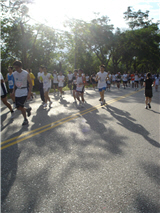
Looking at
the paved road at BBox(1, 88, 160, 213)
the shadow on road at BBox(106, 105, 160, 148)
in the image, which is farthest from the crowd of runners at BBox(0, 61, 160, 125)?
the shadow on road at BBox(106, 105, 160, 148)

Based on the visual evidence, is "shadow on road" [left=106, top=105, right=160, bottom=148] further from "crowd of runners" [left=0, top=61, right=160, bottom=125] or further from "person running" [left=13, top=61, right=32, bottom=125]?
"person running" [left=13, top=61, right=32, bottom=125]

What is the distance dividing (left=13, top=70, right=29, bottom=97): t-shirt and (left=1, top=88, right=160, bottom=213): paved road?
1.14 metres

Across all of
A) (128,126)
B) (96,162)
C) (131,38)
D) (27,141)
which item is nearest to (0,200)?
(96,162)

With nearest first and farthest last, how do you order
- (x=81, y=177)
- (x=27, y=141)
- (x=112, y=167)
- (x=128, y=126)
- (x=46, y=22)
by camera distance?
(x=81, y=177) → (x=112, y=167) → (x=27, y=141) → (x=128, y=126) → (x=46, y=22)

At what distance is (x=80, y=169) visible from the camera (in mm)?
3391

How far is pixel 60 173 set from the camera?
3264 millimetres

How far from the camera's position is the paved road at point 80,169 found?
8.33ft

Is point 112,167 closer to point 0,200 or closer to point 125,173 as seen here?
point 125,173

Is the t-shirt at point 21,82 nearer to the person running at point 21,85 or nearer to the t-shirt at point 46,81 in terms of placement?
the person running at point 21,85

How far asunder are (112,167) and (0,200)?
6.10 ft

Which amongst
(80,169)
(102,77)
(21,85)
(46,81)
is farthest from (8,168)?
(102,77)

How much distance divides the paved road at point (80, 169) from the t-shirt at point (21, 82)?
3.75 ft

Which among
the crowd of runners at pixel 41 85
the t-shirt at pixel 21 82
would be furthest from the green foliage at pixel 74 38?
the t-shirt at pixel 21 82

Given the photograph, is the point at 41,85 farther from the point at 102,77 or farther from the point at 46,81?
the point at 102,77
